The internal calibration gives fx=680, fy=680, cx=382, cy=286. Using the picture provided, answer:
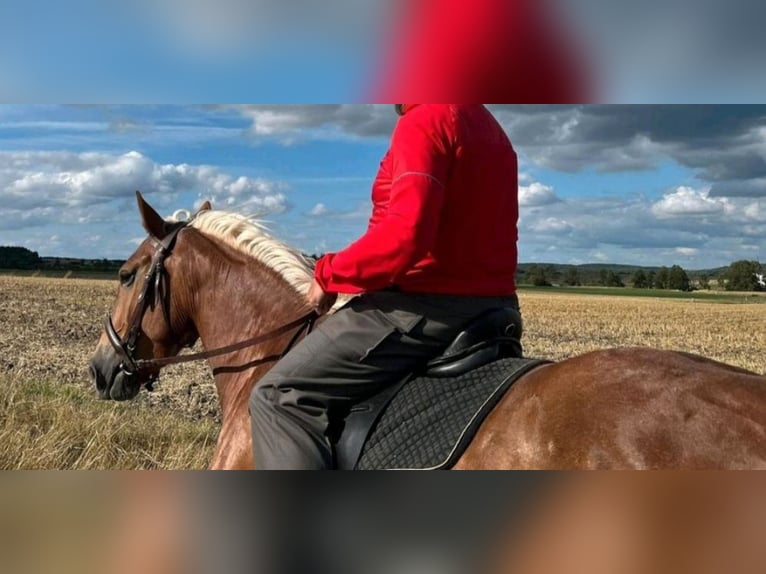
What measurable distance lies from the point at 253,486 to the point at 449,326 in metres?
1.85

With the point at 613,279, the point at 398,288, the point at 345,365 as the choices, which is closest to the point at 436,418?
the point at 345,365

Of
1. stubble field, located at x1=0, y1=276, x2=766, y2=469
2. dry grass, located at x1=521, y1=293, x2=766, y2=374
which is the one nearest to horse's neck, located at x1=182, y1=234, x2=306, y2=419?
stubble field, located at x1=0, y1=276, x2=766, y2=469

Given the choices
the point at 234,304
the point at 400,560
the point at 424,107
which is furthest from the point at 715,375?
the point at 234,304

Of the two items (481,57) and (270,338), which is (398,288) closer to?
(270,338)

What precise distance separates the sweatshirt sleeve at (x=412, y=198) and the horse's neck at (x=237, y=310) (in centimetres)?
151

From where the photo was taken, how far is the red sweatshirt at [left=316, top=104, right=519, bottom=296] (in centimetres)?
274

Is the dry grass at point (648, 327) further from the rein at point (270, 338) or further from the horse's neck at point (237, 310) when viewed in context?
the rein at point (270, 338)

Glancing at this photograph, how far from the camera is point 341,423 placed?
321 cm

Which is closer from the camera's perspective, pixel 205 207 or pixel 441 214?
pixel 441 214

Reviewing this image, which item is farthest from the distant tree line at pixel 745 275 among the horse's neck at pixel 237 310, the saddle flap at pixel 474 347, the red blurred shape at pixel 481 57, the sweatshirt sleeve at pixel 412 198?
the red blurred shape at pixel 481 57

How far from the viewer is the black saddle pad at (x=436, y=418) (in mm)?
2850

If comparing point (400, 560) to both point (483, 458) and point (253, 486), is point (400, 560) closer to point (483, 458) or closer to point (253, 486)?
point (253, 486)

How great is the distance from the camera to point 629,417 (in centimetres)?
241

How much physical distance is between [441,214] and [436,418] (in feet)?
2.95
